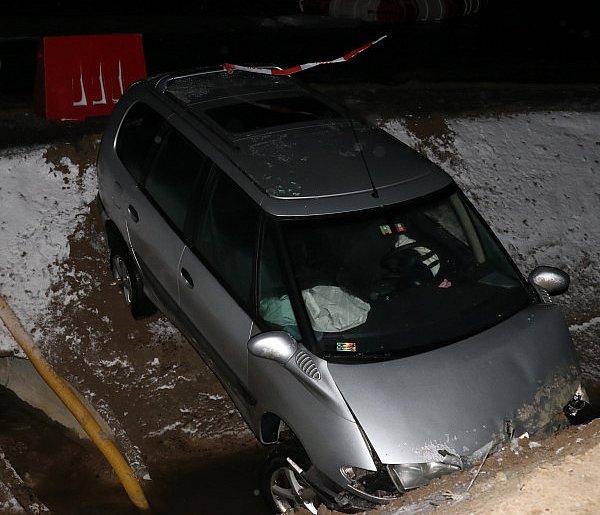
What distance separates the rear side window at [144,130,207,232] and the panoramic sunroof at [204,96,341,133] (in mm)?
293

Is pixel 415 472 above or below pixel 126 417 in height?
above

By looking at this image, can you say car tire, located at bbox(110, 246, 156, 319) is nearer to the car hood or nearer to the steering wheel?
the steering wheel

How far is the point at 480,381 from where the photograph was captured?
15.3 feet

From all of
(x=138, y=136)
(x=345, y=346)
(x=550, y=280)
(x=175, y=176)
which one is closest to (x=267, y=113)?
(x=175, y=176)

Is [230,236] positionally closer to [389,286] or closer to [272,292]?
Answer: [272,292]

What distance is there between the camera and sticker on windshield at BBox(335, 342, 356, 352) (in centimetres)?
472

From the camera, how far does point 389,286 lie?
498 cm

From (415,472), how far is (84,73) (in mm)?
5566

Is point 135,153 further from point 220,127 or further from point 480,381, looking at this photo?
point 480,381

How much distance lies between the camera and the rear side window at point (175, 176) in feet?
18.6

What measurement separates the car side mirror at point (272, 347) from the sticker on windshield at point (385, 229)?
36.9 inches

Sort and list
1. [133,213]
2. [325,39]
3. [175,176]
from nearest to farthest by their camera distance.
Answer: [175,176]
[133,213]
[325,39]

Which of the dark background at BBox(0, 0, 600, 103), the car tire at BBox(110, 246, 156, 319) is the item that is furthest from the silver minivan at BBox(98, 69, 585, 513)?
the dark background at BBox(0, 0, 600, 103)

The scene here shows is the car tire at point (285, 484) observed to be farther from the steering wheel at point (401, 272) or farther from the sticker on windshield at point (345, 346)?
the steering wheel at point (401, 272)
